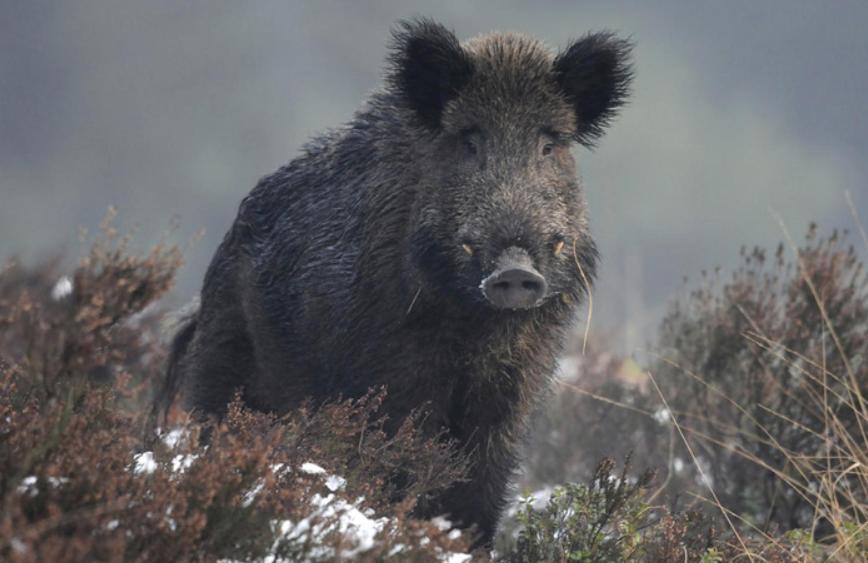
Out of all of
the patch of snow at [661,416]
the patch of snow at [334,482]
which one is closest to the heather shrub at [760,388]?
the patch of snow at [661,416]

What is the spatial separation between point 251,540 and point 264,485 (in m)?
0.18

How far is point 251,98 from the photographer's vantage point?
3553 inches

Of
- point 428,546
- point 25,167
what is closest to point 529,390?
point 428,546

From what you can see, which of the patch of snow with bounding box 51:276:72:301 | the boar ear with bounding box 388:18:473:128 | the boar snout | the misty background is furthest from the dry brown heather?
the misty background

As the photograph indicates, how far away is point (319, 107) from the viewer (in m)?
87.1

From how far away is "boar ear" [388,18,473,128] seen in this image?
521 cm

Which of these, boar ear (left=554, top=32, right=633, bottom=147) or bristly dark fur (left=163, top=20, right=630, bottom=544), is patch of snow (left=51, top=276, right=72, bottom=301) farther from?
boar ear (left=554, top=32, right=633, bottom=147)

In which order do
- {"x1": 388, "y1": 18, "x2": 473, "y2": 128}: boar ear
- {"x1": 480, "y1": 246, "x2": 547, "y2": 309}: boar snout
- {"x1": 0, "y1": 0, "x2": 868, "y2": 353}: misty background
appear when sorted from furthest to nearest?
{"x1": 0, "y1": 0, "x2": 868, "y2": 353}: misty background
{"x1": 388, "y1": 18, "x2": 473, "y2": 128}: boar ear
{"x1": 480, "y1": 246, "x2": 547, "y2": 309}: boar snout

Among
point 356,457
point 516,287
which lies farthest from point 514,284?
point 356,457

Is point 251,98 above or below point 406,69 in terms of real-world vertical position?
above

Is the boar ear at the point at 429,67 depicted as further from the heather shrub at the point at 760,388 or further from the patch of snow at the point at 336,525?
the patch of snow at the point at 336,525

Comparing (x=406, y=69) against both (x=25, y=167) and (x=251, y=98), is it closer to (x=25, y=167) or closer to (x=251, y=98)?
(x=25, y=167)

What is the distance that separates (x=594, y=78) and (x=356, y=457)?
1.98 metres

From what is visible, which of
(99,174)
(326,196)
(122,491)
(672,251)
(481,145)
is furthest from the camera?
(99,174)
